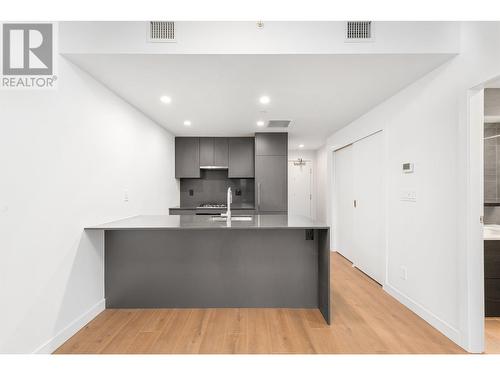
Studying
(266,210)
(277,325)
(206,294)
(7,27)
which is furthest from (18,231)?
(266,210)

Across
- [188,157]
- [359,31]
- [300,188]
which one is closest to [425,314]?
[359,31]

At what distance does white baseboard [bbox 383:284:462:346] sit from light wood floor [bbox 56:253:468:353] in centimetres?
5

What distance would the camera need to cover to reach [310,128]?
470cm

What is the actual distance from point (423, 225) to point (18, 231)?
3368mm

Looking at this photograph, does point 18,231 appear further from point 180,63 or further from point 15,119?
point 180,63

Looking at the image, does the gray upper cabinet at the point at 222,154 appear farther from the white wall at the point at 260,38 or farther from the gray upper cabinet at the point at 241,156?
the white wall at the point at 260,38

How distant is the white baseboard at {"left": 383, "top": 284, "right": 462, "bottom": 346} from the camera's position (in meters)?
2.17

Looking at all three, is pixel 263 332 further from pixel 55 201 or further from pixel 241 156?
pixel 241 156

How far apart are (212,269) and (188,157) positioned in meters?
3.08

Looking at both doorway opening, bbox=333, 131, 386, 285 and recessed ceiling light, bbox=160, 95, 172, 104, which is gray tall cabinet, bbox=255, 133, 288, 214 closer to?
doorway opening, bbox=333, 131, 386, 285

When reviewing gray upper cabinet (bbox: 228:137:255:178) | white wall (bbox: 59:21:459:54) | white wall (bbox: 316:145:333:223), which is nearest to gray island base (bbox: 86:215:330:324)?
white wall (bbox: 59:21:459:54)

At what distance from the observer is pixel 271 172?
500cm

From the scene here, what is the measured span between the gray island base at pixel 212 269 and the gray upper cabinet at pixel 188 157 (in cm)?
267

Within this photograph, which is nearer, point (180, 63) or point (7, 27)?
point (7, 27)
